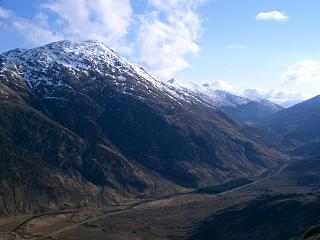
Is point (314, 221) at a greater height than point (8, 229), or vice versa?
point (8, 229)

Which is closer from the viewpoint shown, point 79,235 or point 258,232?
point 258,232

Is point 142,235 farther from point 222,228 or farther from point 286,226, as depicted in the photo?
point 286,226

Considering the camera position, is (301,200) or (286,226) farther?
(301,200)

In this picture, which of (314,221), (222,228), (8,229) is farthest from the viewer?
(8,229)

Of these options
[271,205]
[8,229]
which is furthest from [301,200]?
[8,229]

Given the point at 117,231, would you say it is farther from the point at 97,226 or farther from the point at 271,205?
the point at 271,205

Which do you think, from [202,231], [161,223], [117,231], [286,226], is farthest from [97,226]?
[286,226]

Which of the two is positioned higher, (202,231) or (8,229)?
(8,229)

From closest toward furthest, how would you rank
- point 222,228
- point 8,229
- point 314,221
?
point 314,221
point 222,228
point 8,229
